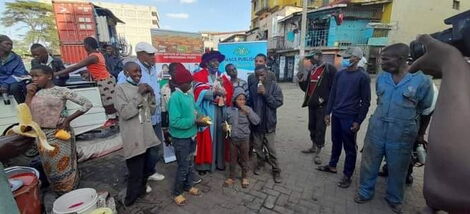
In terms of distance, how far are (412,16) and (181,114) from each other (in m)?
21.8

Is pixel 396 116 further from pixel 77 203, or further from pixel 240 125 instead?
pixel 77 203

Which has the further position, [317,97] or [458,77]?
[317,97]

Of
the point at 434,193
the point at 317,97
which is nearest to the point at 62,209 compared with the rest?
the point at 434,193

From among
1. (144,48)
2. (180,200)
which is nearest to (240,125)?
(180,200)

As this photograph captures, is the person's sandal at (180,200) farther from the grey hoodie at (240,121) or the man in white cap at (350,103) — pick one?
the man in white cap at (350,103)

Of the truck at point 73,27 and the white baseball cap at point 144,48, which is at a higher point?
the truck at point 73,27

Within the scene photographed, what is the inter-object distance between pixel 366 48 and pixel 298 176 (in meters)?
17.3

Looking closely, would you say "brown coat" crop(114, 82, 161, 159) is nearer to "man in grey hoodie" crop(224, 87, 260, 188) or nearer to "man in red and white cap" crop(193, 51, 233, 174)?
"man in red and white cap" crop(193, 51, 233, 174)

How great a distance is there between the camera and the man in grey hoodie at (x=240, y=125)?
11.1 ft

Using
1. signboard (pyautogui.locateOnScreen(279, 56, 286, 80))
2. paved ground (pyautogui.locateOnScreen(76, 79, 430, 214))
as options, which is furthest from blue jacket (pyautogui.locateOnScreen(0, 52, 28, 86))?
signboard (pyautogui.locateOnScreen(279, 56, 286, 80))

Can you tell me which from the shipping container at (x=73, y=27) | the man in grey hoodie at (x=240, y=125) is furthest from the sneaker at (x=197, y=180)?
the shipping container at (x=73, y=27)

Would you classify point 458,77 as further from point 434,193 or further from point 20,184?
point 20,184

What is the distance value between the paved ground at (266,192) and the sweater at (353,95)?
3.58 ft

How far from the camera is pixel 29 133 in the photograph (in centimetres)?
129
